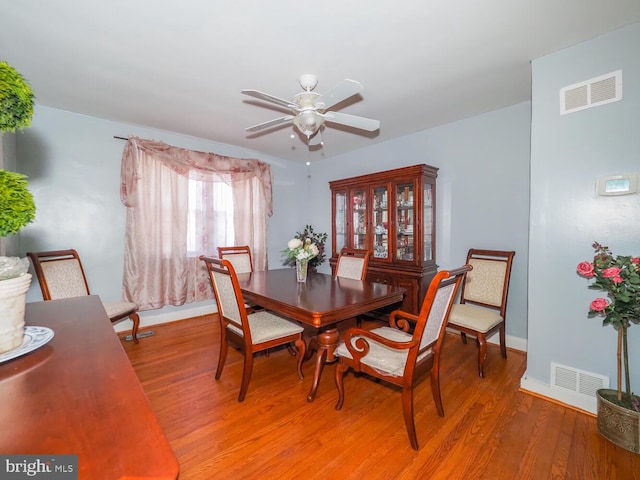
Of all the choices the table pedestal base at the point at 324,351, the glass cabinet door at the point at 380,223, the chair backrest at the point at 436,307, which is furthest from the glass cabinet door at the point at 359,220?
the chair backrest at the point at 436,307

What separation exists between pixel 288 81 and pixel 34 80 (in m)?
2.08

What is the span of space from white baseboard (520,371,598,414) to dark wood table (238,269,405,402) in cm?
112

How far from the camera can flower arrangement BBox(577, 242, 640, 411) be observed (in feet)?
5.12

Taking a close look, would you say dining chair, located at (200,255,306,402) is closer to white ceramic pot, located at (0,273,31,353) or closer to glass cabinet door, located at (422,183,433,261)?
white ceramic pot, located at (0,273,31,353)

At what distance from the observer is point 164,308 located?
11.9 feet

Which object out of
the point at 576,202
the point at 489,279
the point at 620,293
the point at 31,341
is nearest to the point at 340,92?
the point at 576,202

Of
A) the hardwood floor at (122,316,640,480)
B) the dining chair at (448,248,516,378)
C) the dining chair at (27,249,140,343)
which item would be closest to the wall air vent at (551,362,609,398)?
the hardwood floor at (122,316,640,480)

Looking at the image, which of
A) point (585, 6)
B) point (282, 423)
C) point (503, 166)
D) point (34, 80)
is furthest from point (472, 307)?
point (34, 80)

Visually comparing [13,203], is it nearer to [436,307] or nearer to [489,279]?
[436,307]

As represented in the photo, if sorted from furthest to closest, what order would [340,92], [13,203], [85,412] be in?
1. [340,92]
2. [13,203]
3. [85,412]

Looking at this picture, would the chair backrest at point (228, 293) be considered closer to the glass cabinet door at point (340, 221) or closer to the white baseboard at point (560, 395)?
the white baseboard at point (560, 395)

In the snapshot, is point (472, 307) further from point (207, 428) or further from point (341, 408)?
point (207, 428)

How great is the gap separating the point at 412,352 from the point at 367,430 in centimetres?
61

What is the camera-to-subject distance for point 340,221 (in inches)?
168
